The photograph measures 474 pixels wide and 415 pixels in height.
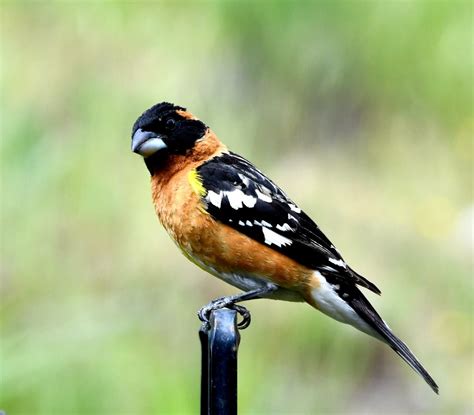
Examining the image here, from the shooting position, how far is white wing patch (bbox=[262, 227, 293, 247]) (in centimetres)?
307

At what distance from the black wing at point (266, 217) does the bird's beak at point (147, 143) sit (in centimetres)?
14

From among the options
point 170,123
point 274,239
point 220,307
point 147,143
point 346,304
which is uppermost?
point 170,123

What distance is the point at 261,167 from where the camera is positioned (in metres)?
5.09

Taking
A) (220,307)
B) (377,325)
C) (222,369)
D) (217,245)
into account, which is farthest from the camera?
(377,325)

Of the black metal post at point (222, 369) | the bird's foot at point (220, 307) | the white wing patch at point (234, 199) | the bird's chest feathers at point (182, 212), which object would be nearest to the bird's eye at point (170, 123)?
the bird's chest feathers at point (182, 212)

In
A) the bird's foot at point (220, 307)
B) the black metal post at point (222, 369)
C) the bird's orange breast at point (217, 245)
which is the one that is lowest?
the black metal post at point (222, 369)

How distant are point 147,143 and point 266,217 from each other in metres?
0.42

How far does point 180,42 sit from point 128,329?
6.69 feet

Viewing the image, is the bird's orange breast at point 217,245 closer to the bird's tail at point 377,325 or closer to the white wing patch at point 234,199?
the white wing patch at point 234,199

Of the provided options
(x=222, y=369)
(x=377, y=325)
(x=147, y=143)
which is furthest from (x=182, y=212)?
(x=222, y=369)

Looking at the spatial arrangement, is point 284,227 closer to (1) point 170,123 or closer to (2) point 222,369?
(1) point 170,123

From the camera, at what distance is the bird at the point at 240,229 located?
9.91ft

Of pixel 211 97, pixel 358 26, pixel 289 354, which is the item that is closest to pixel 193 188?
pixel 289 354

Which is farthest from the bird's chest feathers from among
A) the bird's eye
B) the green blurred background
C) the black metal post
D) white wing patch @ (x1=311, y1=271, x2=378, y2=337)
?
the green blurred background
